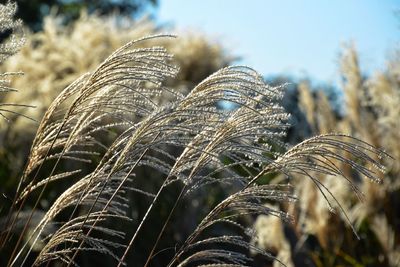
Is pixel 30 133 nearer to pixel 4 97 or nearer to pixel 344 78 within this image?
pixel 4 97

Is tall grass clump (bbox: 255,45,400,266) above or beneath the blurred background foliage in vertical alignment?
beneath

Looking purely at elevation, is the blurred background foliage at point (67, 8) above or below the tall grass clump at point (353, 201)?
above

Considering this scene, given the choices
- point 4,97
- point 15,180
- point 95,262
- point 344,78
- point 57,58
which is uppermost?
point 344,78

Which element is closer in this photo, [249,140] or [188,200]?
[249,140]

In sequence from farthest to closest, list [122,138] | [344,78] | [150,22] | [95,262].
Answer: [150,22], [344,78], [95,262], [122,138]

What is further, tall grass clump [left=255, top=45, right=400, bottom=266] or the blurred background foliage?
the blurred background foliage

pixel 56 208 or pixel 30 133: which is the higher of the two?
pixel 30 133

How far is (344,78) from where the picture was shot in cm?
810

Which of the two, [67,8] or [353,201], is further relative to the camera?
[67,8]

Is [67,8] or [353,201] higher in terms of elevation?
[67,8]

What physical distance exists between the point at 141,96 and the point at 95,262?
12.6 feet

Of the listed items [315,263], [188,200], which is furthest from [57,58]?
[315,263]

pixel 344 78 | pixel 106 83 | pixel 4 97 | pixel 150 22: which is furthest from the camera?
pixel 150 22

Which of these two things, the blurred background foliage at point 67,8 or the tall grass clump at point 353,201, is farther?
the blurred background foliage at point 67,8
